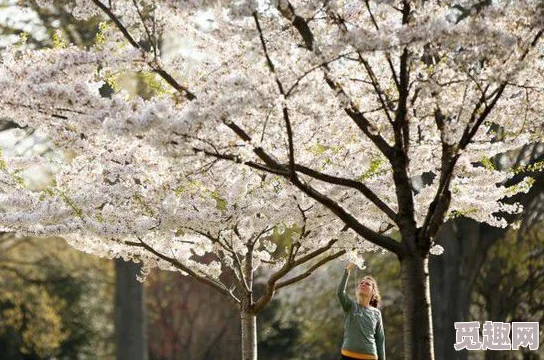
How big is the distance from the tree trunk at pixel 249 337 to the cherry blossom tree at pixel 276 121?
0.06 feet

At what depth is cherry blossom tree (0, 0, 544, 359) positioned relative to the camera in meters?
5.63

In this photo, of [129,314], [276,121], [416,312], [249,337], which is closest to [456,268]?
[129,314]

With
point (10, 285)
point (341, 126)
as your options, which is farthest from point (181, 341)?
point (341, 126)

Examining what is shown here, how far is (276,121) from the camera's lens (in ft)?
21.3

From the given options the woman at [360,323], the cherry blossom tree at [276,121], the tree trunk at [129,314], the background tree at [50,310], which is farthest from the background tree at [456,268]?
the background tree at [50,310]

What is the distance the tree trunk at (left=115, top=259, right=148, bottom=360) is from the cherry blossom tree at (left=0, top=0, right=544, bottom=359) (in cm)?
639

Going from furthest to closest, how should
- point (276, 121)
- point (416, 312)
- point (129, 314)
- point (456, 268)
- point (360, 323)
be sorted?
point (129, 314) → point (456, 268) → point (360, 323) → point (276, 121) → point (416, 312)

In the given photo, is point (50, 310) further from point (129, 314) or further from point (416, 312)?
point (416, 312)

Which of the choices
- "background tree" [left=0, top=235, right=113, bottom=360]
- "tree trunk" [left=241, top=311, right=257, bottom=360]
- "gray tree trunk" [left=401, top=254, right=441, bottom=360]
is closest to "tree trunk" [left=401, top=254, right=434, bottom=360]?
"gray tree trunk" [left=401, top=254, right=441, bottom=360]

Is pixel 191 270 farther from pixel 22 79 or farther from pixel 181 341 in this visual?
pixel 181 341

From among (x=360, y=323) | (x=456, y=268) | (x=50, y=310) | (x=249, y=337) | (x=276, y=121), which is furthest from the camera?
(x=50, y=310)

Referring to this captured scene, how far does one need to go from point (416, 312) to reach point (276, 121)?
159 centimetres

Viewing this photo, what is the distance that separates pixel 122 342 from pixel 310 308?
6.89 meters

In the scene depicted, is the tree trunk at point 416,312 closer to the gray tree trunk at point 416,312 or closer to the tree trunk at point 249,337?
the gray tree trunk at point 416,312
